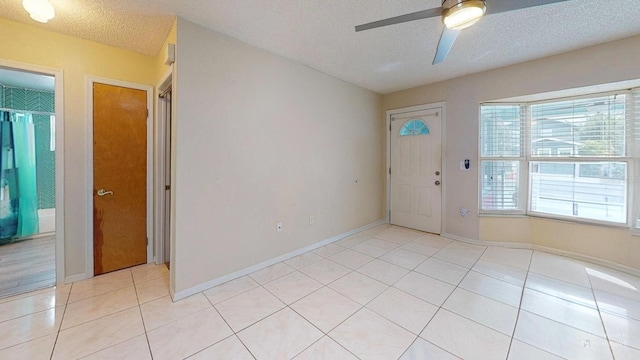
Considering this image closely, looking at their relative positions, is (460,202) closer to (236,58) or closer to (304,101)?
(304,101)

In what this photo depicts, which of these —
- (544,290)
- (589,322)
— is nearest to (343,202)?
(544,290)

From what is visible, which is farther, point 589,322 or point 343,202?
point 343,202

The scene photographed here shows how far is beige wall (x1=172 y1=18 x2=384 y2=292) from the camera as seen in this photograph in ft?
6.99

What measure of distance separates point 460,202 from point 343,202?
5.86 ft

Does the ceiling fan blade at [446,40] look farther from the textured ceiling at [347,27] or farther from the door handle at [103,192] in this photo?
the door handle at [103,192]

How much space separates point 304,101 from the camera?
122 inches

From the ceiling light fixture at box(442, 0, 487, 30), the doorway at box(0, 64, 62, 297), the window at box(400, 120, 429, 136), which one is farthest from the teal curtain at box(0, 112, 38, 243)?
the window at box(400, 120, 429, 136)

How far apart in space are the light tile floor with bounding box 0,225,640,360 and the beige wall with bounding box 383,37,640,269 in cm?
33

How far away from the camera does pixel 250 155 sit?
258cm

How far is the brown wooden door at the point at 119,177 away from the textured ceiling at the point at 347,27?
2.03 ft

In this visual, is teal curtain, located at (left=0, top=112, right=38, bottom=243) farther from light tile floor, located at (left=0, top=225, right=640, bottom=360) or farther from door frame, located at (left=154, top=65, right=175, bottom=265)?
door frame, located at (left=154, top=65, right=175, bottom=265)

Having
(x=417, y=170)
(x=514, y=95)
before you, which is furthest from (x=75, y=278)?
(x=514, y=95)

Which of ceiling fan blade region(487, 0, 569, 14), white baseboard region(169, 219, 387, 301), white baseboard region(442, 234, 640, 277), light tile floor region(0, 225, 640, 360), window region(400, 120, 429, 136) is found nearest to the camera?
ceiling fan blade region(487, 0, 569, 14)

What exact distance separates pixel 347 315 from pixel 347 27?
101 inches
